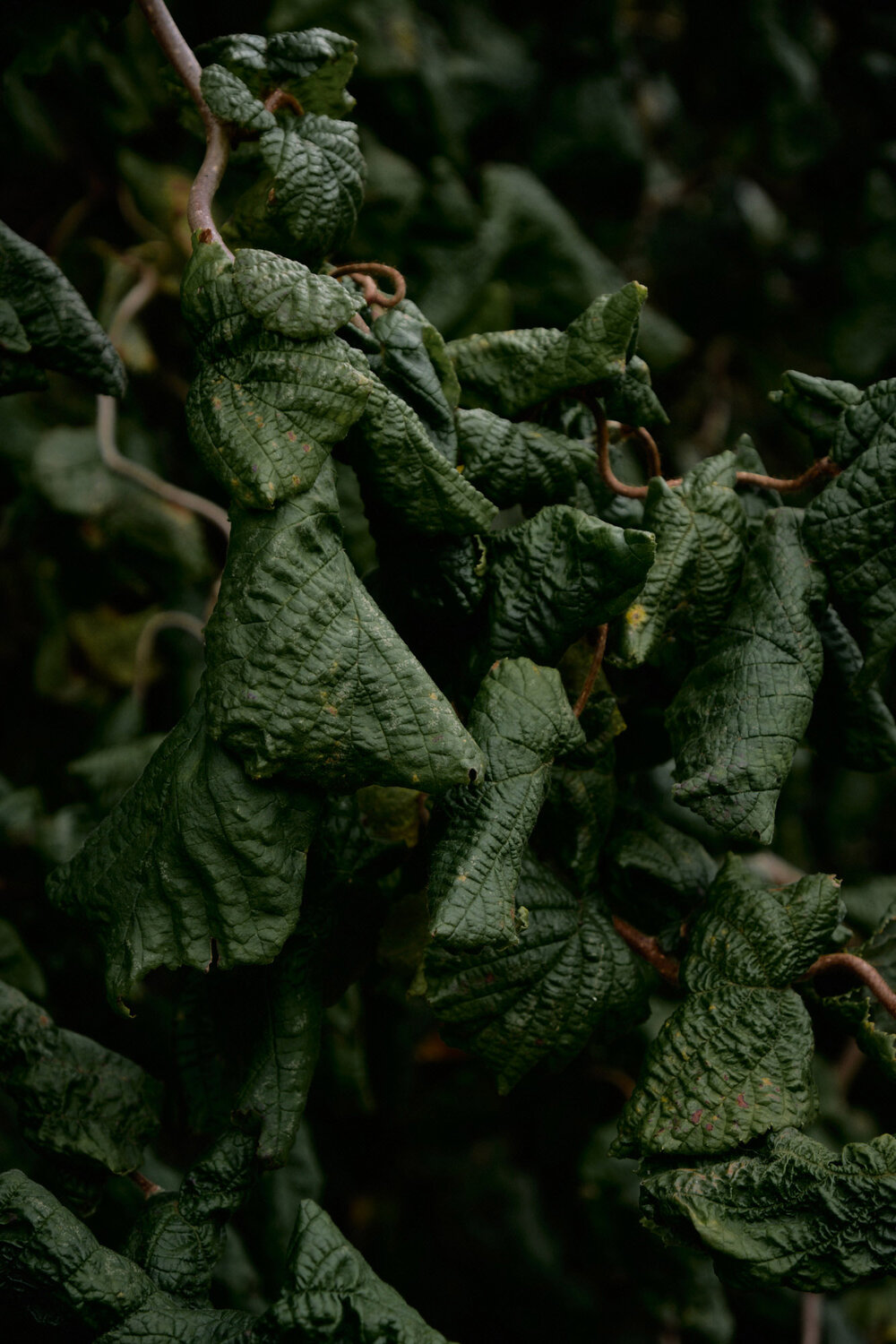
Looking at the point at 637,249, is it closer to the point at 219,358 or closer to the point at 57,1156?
the point at 219,358

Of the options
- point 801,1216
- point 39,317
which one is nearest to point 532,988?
point 801,1216

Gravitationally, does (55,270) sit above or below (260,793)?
above

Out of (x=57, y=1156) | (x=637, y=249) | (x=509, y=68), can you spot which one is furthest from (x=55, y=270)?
(x=637, y=249)

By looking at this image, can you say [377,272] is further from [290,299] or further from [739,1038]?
[739,1038]

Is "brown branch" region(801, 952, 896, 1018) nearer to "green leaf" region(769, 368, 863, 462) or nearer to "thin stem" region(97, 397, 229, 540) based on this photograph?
"green leaf" region(769, 368, 863, 462)

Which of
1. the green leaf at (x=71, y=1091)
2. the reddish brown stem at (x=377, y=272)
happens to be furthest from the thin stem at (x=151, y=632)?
the reddish brown stem at (x=377, y=272)

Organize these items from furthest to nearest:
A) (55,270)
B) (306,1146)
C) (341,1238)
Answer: (306,1146) → (55,270) → (341,1238)
